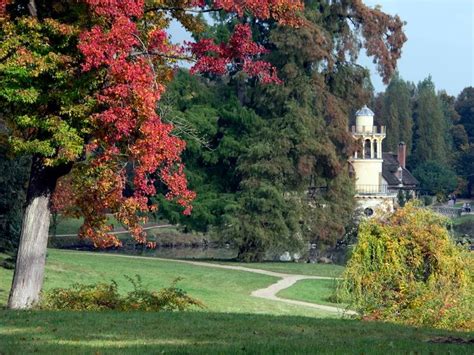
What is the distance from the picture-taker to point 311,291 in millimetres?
27859

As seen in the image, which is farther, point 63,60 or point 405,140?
point 405,140

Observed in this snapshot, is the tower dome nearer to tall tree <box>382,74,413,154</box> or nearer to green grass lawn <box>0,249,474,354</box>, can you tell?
tall tree <box>382,74,413,154</box>

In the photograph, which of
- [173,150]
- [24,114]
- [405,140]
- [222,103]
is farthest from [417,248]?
[405,140]

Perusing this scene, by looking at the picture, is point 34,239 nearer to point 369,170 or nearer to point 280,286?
point 280,286

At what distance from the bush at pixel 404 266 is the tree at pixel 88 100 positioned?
5.03 meters

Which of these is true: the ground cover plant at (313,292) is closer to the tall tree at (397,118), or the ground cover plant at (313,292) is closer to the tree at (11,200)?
the tree at (11,200)

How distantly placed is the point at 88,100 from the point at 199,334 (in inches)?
198

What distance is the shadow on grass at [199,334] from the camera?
9.75m

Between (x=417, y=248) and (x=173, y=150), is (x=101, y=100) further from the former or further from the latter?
(x=417, y=248)

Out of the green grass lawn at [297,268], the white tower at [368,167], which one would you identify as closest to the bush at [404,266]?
the green grass lawn at [297,268]

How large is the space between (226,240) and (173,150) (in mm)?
25627

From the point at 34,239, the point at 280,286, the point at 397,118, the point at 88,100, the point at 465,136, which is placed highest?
the point at 465,136

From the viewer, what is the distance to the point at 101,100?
14.4 metres

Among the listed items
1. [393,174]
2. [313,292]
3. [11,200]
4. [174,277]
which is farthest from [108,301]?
[393,174]
